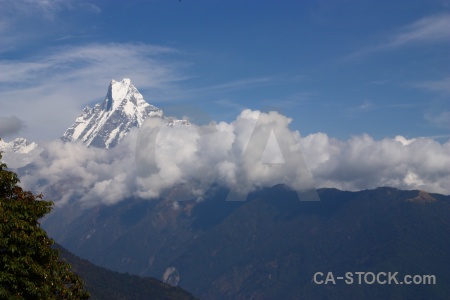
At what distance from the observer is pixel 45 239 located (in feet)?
151

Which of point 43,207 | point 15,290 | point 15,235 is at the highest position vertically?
point 43,207

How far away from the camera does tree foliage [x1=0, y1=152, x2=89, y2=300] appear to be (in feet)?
137

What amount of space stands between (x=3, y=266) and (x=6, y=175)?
323 inches

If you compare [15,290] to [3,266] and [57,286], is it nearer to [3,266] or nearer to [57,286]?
[3,266]

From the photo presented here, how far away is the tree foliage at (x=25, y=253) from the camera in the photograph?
41.8 m

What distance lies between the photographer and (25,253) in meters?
43.5

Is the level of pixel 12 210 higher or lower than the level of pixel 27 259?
higher

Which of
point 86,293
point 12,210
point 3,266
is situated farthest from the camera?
point 86,293

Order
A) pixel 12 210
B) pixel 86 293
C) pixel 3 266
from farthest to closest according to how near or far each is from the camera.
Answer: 1. pixel 86 293
2. pixel 12 210
3. pixel 3 266

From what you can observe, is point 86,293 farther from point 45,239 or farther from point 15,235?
point 15,235

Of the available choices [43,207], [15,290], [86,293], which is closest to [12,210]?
[43,207]

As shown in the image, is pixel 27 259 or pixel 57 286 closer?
pixel 27 259

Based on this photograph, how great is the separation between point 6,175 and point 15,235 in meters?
6.73

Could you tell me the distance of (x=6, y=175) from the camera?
154 ft
